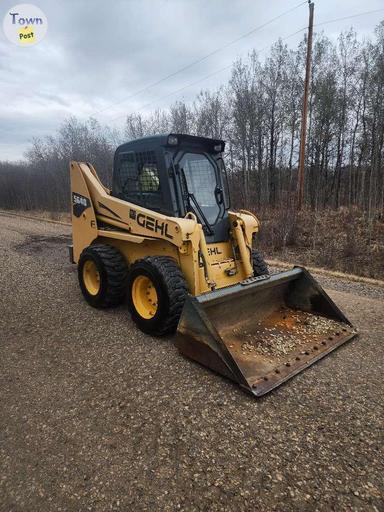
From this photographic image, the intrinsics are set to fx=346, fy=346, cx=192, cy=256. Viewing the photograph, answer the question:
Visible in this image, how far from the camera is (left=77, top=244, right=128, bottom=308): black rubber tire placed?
461cm

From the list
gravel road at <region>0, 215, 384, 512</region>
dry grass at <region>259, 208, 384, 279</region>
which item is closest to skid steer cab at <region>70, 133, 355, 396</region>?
gravel road at <region>0, 215, 384, 512</region>

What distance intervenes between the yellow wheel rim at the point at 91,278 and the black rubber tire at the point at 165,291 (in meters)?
1.29

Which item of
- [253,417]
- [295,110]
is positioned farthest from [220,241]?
[295,110]

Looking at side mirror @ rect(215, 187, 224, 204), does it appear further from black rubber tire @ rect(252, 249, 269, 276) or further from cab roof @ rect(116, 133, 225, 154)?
black rubber tire @ rect(252, 249, 269, 276)

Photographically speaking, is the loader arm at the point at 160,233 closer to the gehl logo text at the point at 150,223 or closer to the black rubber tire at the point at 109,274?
the gehl logo text at the point at 150,223

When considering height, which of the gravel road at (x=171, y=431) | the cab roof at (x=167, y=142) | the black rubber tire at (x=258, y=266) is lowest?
the gravel road at (x=171, y=431)

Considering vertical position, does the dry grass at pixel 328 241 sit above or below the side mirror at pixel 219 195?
below

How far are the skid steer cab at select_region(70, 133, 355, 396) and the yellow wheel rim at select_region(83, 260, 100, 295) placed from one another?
0.01 m

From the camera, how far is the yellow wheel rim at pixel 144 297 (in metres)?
4.06

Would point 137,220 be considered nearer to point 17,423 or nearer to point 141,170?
point 141,170

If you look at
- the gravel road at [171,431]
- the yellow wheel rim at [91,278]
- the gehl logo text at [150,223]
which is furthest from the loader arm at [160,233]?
the gravel road at [171,431]

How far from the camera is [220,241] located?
15.0 ft

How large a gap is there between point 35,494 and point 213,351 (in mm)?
1620

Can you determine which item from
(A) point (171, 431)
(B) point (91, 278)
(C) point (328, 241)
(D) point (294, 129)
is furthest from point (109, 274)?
(D) point (294, 129)
